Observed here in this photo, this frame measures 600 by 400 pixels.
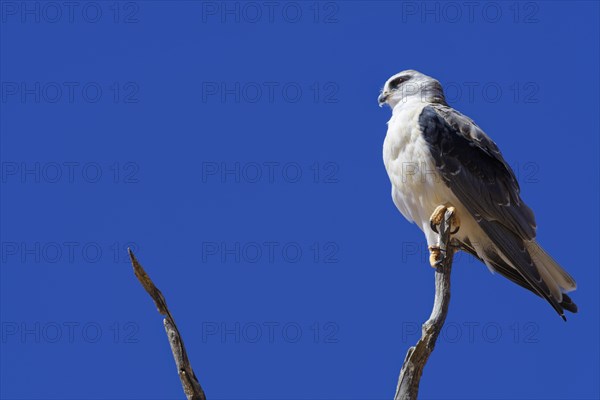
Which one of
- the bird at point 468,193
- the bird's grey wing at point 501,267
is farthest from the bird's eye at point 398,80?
the bird's grey wing at point 501,267

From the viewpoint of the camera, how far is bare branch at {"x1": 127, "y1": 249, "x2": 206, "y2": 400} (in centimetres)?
727

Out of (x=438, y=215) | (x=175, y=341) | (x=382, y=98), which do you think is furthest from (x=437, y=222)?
(x=175, y=341)

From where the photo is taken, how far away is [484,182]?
969cm

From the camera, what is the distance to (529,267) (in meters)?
9.25

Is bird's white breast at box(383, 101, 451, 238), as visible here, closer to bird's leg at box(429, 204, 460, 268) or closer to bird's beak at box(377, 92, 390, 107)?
bird's leg at box(429, 204, 460, 268)

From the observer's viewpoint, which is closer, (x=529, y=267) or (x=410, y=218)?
(x=529, y=267)

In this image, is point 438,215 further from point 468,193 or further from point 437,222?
point 468,193

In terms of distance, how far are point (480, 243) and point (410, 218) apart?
739mm

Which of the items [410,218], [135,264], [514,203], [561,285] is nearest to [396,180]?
[410,218]

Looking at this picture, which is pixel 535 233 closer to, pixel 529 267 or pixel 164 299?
pixel 529 267

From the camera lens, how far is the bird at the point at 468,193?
9391 millimetres

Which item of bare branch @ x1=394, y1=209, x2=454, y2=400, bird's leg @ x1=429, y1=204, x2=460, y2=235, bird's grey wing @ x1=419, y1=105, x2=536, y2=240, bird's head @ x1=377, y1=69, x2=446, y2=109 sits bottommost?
bare branch @ x1=394, y1=209, x2=454, y2=400

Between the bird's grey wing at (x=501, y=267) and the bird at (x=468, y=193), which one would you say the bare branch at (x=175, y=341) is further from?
the bird's grey wing at (x=501, y=267)

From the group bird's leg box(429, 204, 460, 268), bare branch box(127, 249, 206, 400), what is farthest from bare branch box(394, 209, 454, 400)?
bare branch box(127, 249, 206, 400)
